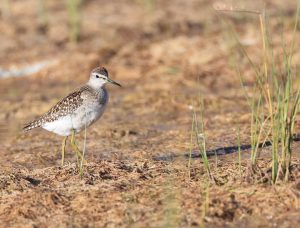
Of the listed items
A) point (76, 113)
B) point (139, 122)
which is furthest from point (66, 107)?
point (139, 122)

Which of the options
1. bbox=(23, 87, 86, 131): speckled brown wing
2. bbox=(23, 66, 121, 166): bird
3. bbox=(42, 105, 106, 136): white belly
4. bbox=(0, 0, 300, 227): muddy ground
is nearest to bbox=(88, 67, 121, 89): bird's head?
bbox=(23, 66, 121, 166): bird

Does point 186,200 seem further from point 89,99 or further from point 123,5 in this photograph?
point 123,5

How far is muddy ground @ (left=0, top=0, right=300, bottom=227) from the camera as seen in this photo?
24.7 feet

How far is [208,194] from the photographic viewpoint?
752 centimetres

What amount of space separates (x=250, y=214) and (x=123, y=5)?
13.4 meters

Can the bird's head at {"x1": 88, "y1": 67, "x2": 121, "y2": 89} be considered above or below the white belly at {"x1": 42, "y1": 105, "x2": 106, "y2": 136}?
above

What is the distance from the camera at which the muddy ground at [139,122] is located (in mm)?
7531

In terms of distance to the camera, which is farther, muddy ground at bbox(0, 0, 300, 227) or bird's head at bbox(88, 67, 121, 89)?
bird's head at bbox(88, 67, 121, 89)

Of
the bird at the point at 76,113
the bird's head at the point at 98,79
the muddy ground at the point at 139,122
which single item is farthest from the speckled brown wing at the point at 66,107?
the muddy ground at the point at 139,122

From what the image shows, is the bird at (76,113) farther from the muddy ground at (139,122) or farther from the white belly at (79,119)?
the muddy ground at (139,122)

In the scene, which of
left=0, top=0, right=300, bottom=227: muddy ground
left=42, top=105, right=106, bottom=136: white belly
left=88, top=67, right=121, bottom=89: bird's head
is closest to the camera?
left=0, top=0, right=300, bottom=227: muddy ground

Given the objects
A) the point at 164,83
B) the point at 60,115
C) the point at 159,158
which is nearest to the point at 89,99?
the point at 60,115

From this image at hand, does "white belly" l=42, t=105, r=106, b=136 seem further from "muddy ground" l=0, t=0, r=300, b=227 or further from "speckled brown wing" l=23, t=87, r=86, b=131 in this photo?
"muddy ground" l=0, t=0, r=300, b=227

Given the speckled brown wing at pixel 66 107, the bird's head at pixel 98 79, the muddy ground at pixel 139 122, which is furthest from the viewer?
the bird's head at pixel 98 79
